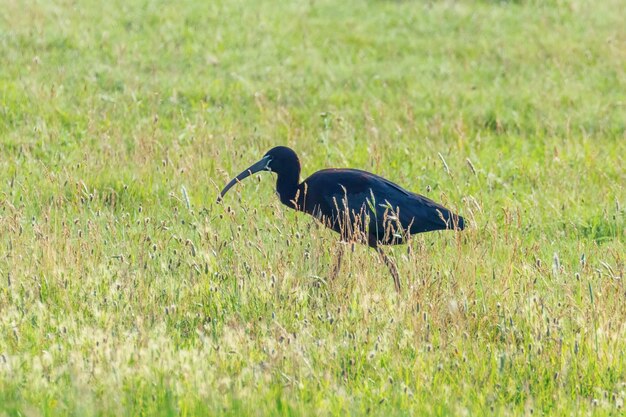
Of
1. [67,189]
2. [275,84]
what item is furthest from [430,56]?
[67,189]

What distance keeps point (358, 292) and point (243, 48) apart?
821cm

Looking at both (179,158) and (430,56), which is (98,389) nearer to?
(179,158)

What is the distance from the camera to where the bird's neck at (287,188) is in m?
7.73

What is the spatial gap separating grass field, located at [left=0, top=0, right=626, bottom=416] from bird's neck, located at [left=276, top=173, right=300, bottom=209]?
24 cm

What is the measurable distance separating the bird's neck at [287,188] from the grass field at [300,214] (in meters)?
0.24

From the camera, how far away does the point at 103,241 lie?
6.71 meters

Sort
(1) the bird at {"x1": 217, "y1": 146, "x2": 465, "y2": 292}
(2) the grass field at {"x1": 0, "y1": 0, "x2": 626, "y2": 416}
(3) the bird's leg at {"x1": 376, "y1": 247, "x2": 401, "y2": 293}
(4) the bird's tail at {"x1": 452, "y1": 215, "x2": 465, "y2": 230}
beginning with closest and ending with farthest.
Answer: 1. (2) the grass field at {"x1": 0, "y1": 0, "x2": 626, "y2": 416}
2. (3) the bird's leg at {"x1": 376, "y1": 247, "x2": 401, "y2": 293}
3. (4) the bird's tail at {"x1": 452, "y1": 215, "x2": 465, "y2": 230}
4. (1) the bird at {"x1": 217, "y1": 146, "x2": 465, "y2": 292}

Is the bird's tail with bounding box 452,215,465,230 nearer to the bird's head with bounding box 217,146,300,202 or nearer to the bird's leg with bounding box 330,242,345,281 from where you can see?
the bird's leg with bounding box 330,242,345,281

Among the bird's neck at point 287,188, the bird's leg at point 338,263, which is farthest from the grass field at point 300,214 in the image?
the bird's neck at point 287,188

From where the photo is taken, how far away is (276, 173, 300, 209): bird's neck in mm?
7727

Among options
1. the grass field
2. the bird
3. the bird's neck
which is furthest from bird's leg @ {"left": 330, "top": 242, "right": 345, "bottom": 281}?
the bird's neck

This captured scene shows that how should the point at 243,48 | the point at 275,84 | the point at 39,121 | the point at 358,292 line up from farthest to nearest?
the point at 243,48, the point at 275,84, the point at 39,121, the point at 358,292

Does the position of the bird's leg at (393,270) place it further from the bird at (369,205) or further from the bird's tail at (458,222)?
the bird's tail at (458,222)

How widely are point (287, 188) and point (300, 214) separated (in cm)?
45
